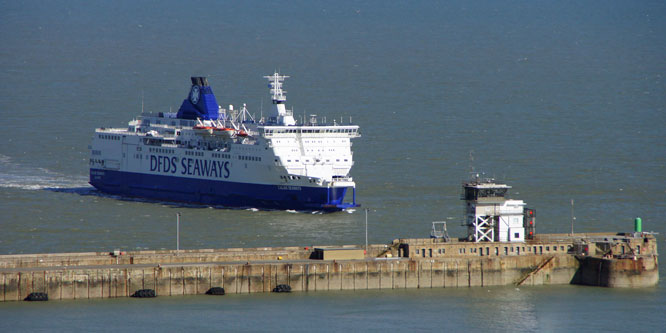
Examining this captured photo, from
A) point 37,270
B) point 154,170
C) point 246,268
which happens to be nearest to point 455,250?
point 246,268

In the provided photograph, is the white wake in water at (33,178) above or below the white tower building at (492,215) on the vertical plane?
above

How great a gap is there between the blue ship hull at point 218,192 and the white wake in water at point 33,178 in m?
1.61

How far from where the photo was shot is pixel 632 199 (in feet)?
242

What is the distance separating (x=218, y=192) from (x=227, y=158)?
2.02 m

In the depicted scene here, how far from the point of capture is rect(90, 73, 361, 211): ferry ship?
77250mm

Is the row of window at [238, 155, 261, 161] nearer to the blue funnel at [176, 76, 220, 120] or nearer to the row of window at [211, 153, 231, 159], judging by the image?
the row of window at [211, 153, 231, 159]

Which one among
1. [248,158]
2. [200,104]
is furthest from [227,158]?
[200,104]

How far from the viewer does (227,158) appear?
81.1 m

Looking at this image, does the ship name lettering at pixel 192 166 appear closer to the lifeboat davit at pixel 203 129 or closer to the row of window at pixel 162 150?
the row of window at pixel 162 150

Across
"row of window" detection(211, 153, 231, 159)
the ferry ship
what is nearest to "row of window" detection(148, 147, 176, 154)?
the ferry ship

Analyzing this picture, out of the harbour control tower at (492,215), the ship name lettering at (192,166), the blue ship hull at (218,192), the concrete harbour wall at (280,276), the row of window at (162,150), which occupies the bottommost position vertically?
the concrete harbour wall at (280,276)

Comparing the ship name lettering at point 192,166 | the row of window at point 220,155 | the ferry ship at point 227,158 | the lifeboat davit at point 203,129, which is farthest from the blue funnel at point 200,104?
the row of window at point 220,155

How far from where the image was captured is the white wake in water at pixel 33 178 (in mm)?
81188

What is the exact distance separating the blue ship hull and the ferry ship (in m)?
0.05
